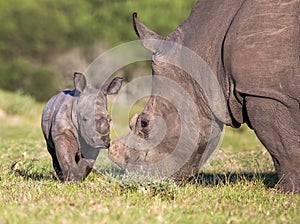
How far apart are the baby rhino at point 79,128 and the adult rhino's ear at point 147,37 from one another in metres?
0.52

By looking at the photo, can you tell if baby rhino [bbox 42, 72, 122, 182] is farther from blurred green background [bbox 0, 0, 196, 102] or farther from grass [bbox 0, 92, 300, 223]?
blurred green background [bbox 0, 0, 196, 102]

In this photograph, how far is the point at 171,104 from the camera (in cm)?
765

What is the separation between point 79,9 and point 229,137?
24.3 meters

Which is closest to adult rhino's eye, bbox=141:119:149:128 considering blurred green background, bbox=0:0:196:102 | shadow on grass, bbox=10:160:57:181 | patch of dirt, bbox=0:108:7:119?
shadow on grass, bbox=10:160:57:181

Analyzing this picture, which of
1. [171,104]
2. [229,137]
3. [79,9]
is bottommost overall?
[229,137]

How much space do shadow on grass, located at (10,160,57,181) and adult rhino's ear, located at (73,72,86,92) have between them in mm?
1123

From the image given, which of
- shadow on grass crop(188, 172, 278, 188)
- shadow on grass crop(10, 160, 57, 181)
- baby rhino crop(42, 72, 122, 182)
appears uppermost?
baby rhino crop(42, 72, 122, 182)

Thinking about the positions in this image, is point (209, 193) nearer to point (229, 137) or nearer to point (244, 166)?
point (244, 166)

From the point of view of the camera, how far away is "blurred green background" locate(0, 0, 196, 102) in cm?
3706

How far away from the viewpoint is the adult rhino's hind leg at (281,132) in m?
6.68

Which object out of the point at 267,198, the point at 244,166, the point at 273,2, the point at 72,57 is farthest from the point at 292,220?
the point at 72,57

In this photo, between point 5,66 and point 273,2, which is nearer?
point 273,2

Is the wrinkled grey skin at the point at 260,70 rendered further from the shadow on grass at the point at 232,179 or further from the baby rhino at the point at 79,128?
the baby rhino at the point at 79,128

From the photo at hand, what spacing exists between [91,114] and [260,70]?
1.90 m
